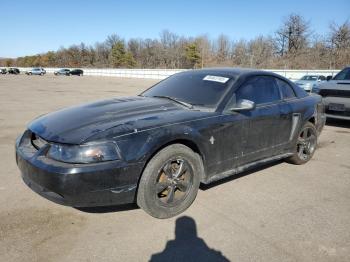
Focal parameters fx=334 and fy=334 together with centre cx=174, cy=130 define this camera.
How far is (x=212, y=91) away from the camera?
4.23m

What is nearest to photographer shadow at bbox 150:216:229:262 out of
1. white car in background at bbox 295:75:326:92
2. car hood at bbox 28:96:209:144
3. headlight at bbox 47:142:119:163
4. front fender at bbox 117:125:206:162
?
front fender at bbox 117:125:206:162

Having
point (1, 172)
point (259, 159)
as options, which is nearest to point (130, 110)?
point (259, 159)

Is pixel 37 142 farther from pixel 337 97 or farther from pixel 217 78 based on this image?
pixel 337 97

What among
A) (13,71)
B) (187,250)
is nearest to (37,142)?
(187,250)

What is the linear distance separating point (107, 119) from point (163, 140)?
2.11 ft

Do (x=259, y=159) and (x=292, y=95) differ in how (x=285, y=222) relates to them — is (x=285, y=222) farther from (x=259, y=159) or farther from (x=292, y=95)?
(x=292, y=95)

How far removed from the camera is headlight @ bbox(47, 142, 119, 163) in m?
3.01

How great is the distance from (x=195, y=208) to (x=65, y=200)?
4.75 feet

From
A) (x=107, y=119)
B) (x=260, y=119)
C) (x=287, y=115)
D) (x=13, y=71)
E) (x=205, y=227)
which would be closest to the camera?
(x=205, y=227)

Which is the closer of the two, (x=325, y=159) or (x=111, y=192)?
(x=111, y=192)

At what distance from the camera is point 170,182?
11.5 feet

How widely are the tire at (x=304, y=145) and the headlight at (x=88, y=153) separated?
10.7 ft

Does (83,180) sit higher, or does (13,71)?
(83,180)

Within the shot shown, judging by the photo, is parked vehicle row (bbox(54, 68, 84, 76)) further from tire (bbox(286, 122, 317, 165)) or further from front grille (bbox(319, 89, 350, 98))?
tire (bbox(286, 122, 317, 165))
